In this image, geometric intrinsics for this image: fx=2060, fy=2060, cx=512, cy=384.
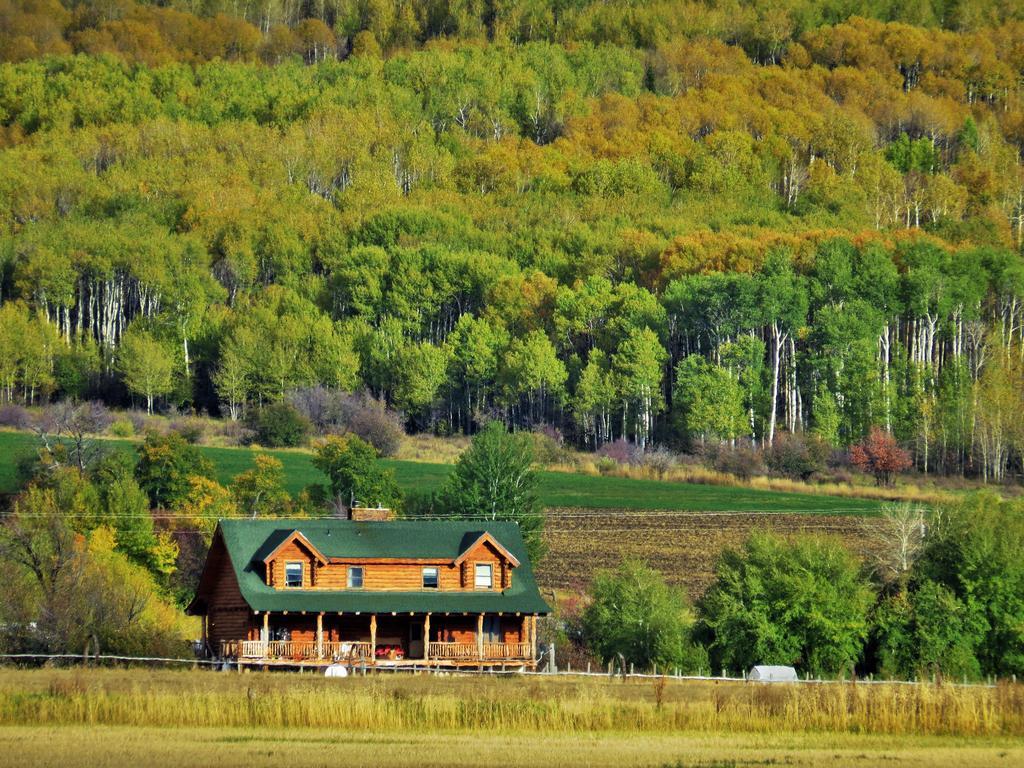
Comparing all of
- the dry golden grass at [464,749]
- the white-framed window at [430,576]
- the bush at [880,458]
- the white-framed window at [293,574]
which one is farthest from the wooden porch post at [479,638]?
the bush at [880,458]

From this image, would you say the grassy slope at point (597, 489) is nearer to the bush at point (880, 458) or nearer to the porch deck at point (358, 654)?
the bush at point (880, 458)

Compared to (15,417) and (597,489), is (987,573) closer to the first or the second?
(597,489)

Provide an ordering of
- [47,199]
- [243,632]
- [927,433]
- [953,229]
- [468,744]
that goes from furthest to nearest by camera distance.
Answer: [47,199] < [953,229] < [927,433] < [243,632] < [468,744]

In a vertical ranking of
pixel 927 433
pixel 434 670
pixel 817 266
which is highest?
pixel 817 266

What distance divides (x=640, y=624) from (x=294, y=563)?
1232cm

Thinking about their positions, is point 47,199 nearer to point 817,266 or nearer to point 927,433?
point 817,266

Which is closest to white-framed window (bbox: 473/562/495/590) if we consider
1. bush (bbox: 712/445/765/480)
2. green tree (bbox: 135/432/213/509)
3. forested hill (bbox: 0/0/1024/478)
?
green tree (bbox: 135/432/213/509)

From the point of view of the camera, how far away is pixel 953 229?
163 meters

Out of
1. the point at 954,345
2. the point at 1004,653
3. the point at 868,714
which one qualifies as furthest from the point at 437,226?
the point at 868,714

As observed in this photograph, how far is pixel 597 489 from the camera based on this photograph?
354 feet

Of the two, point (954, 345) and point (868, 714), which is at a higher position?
point (954, 345)

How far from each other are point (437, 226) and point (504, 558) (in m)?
97.1

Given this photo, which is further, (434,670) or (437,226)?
(437,226)

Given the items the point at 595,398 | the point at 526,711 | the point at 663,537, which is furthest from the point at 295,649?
the point at 595,398
